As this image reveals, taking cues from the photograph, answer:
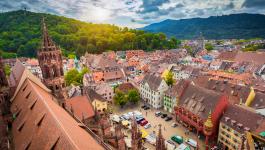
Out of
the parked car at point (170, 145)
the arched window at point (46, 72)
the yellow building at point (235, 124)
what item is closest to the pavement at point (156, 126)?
the parked car at point (170, 145)

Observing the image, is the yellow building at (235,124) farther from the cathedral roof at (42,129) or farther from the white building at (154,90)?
the cathedral roof at (42,129)

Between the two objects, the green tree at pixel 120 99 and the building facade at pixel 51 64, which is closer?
the building facade at pixel 51 64

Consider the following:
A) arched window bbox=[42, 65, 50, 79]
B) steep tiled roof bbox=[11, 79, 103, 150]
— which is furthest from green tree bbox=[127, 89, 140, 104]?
steep tiled roof bbox=[11, 79, 103, 150]

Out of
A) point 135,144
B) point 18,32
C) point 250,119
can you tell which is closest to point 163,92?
point 250,119

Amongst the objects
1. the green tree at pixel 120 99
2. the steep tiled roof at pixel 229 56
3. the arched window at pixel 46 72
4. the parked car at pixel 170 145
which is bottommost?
the parked car at pixel 170 145

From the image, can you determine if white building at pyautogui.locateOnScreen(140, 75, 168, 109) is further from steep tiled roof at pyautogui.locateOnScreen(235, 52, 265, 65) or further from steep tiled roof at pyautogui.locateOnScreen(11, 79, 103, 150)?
steep tiled roof at pyautogui.locateOnScreen(235, 52, 265, 65)

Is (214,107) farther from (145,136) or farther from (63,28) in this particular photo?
(63,28)
